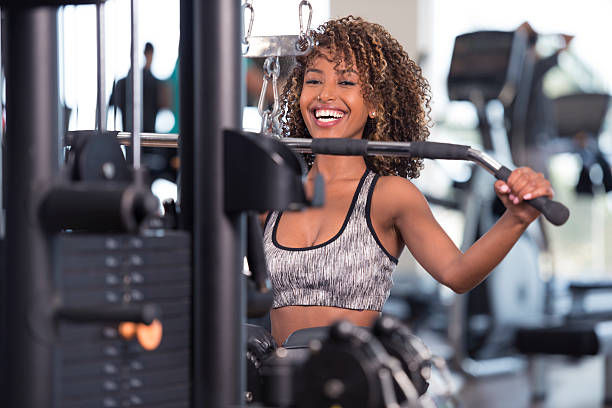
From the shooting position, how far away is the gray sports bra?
4.75 ft

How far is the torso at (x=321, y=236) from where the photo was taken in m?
1.44

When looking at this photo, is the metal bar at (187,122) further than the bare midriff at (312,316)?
No

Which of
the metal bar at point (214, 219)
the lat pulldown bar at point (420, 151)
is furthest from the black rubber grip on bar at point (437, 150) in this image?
the metal bar at point (214, 219)

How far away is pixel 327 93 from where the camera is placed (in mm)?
1553

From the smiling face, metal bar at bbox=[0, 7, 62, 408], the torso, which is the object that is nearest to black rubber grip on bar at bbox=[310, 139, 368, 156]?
metal bar at bbox=[0, 7, 62, 408]

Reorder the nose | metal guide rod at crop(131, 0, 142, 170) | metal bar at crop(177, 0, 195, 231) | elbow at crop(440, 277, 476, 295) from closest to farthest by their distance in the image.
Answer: metal bar at crop(177, 0, 195, 231), metal guide rod at crop(131, 0, 142, 170), elbow at crop(440, 277, 476, 295), the nose

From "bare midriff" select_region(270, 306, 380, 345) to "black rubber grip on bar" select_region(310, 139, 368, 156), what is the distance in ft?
1.76

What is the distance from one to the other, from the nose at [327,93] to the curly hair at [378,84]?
0.05m

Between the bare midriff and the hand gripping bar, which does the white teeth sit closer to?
the bare midriff

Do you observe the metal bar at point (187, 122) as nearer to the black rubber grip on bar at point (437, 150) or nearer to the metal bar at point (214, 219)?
the metal bar at point (214, 219)

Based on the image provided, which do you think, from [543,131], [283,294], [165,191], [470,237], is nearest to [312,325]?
[283,294]

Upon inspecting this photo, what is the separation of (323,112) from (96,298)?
101 cm

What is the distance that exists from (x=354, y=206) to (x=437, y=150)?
2.07 ft

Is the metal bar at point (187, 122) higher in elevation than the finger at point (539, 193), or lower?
higher
